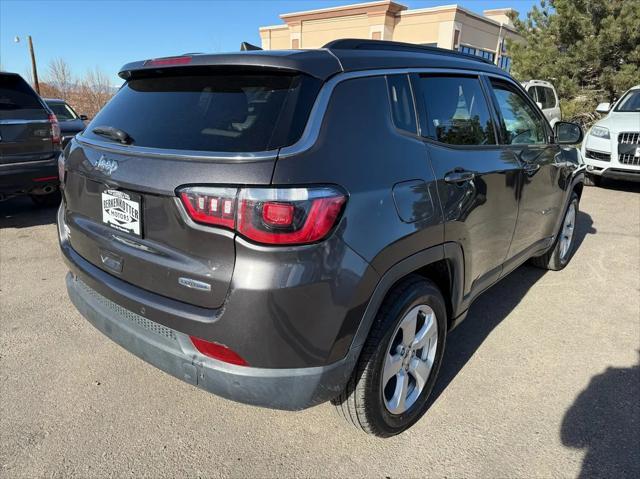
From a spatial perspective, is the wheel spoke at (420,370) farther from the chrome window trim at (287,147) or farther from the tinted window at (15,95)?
the tinted window at (15,95)

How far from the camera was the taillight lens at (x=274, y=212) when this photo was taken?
1.71 meters

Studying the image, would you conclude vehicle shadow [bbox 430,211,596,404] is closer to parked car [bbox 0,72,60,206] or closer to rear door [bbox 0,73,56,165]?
parked car [bbox 0,72,60,206]

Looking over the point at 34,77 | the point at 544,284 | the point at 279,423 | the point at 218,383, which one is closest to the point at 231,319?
the point at 218,383

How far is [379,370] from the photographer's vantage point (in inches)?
84.6

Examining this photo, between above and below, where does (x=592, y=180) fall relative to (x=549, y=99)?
below

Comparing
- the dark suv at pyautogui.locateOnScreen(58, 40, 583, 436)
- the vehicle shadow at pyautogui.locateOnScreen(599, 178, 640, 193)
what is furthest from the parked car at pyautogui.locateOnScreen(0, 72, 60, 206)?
the vehicle shadow at pyautogui.locateOnScreen(599, 178, 640, 193)

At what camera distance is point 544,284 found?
4.50 meters

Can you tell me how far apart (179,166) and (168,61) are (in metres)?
0.72

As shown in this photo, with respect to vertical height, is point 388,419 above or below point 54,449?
above

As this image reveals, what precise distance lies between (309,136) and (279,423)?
1544 mm

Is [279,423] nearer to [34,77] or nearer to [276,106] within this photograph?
[276,106]

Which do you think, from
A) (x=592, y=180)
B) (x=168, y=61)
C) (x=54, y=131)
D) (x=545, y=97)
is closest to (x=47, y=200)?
(x=54, y=131)

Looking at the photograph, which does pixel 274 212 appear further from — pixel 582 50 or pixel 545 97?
pixel 582 50

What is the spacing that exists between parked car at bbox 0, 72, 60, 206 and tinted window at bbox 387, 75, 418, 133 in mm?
4783
